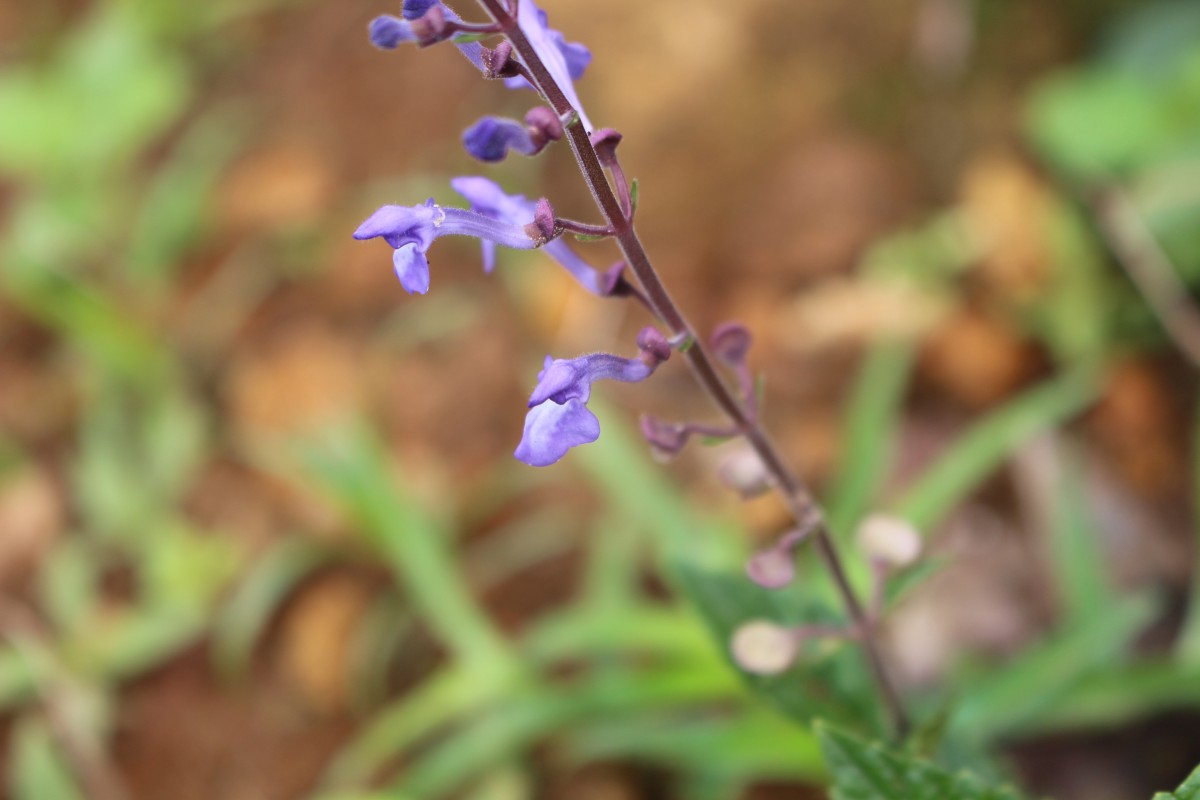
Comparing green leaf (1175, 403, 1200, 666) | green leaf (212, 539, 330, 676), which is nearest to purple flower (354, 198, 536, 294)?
green leaf (1175, 403, 1200, 666)

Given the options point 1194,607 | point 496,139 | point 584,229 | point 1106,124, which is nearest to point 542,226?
point 584,229

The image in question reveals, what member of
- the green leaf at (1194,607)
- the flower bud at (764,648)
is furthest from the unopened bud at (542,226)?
the green leaf at (1194,607)

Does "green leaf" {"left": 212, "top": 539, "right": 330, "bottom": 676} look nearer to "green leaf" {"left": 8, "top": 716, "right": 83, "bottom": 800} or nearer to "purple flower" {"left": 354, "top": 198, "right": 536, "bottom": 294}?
"green leaf" {"left": 8, "top": 716, "right": 83, "bottom": 800}

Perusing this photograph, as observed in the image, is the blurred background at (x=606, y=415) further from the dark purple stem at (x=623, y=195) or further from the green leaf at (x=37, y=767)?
the dark purple stem at (x=623, y=195)

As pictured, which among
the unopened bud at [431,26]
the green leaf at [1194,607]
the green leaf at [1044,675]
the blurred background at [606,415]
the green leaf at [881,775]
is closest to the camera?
the unopened bud at [431,26]

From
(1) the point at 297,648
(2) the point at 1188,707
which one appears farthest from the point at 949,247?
(1) the point at 297,648

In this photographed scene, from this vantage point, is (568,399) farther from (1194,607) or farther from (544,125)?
(1194,607)

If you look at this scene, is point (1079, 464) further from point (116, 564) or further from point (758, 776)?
point (116, 564)
